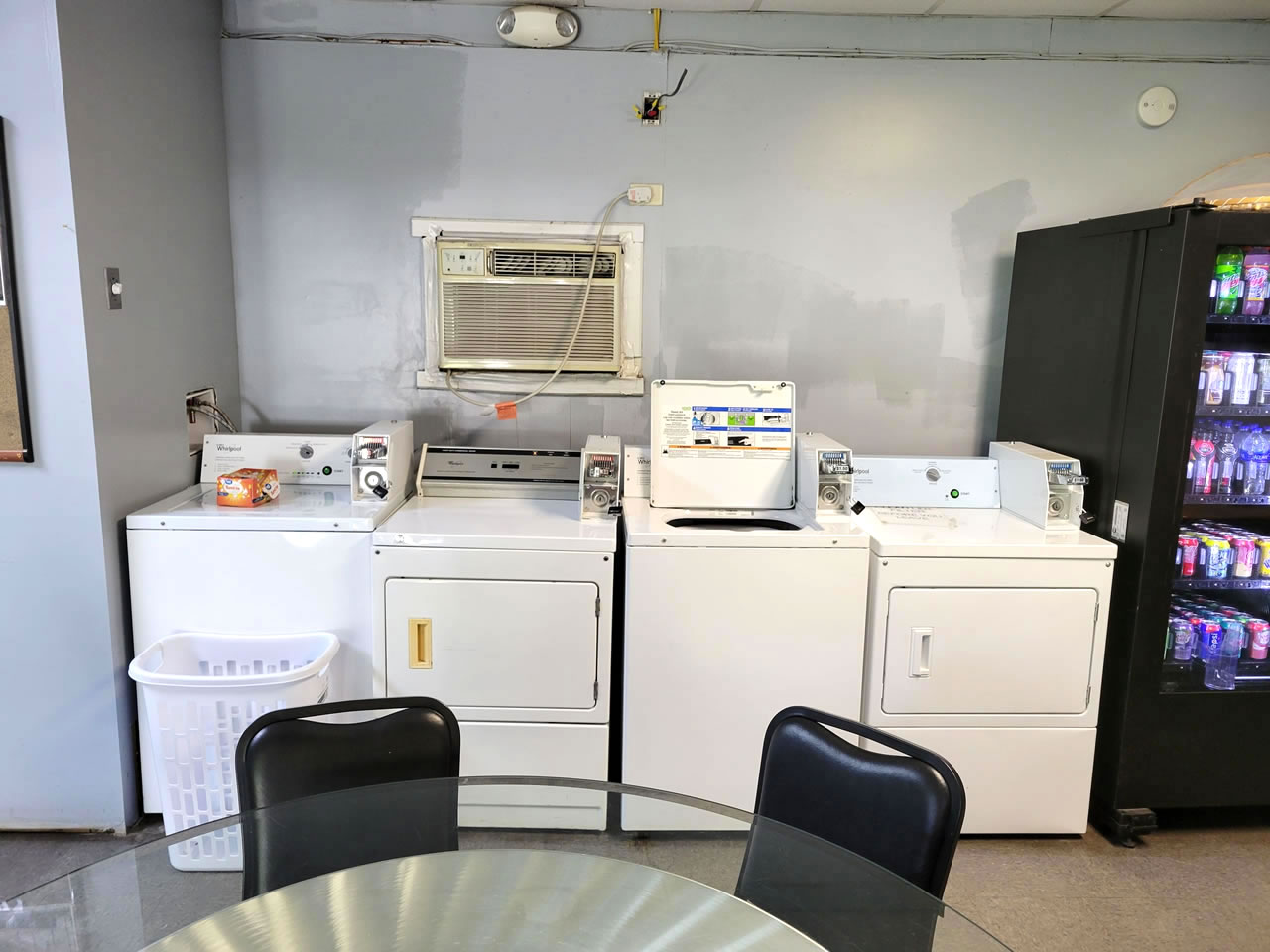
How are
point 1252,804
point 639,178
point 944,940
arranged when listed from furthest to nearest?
point 639,178 < point 1252,804 < point 944,940

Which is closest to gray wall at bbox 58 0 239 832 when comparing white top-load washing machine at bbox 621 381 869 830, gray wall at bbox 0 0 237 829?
gray wall at bbox 0 0 237 829

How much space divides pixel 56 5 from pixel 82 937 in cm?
223

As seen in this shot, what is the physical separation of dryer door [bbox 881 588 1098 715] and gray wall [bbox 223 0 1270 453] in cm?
110

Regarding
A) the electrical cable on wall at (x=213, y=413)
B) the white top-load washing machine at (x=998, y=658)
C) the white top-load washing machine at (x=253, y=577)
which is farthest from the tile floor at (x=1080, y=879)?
the electrical cable on wall at (x=213, y=413)

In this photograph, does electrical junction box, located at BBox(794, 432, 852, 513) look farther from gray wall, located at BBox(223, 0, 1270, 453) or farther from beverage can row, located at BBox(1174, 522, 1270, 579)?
beverage can row, located at BBox(1174, 522, 1270, 579)

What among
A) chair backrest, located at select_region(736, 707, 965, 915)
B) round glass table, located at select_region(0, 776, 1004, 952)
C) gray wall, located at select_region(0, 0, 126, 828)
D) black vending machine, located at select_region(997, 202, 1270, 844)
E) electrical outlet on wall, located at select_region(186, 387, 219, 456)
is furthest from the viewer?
electrical outlet on wall, located at select_region(186, 387, 219, 456)

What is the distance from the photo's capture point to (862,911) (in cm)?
141

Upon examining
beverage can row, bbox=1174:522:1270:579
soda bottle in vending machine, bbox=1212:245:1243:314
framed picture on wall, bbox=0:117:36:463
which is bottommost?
beverage can row, bbox=1174:522:1270:579

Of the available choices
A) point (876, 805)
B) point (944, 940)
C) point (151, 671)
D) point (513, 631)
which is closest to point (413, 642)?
→ point (513, 631)

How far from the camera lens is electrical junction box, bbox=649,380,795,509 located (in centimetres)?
304

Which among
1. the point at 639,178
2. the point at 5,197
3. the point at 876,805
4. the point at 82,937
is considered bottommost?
the point at 82,937

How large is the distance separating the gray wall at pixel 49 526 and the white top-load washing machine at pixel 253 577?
12 centimetres

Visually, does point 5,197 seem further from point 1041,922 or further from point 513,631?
point 1041,922

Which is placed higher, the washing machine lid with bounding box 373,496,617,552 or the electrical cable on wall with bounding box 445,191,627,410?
the electrical cable on wall with bounding box 445,191,627,410
